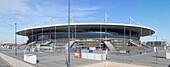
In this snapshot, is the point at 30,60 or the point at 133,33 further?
the point at 133,33

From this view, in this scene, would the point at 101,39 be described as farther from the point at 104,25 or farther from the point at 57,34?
the point at 57,34

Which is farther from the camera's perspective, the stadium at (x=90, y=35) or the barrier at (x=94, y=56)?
the stadium at (x=90, y=35)

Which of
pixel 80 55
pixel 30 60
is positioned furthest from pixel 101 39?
pixel 30 60

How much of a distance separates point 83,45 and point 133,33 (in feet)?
111

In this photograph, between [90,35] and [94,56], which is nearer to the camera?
[94,56]

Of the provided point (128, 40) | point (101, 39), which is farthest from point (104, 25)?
point (128, 40)

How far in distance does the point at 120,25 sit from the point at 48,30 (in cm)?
3609

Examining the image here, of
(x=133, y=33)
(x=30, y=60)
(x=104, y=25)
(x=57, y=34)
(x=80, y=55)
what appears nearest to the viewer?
(x=30, y=60)

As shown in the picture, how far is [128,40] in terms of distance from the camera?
269 ft

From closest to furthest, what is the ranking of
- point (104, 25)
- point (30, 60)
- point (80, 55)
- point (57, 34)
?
point (30, 60), point (80, 55), point (104, 25), point (57, 34)

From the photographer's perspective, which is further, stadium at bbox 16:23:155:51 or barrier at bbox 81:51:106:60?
stadium at bbox 16:23:155:51

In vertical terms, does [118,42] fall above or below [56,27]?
below

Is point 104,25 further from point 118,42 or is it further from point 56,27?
point 56,27

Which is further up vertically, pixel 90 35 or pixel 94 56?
pixel 90 35
